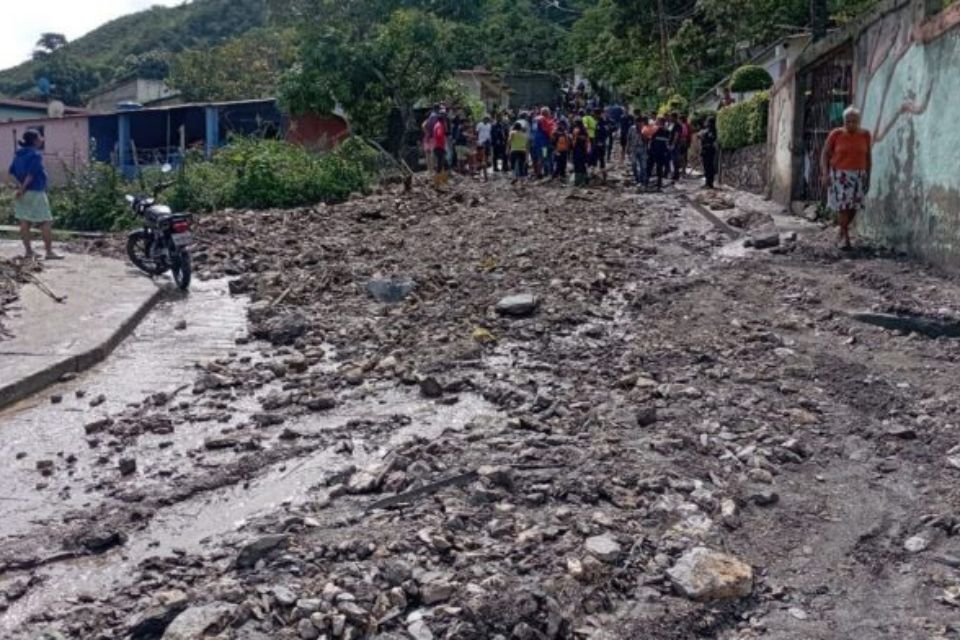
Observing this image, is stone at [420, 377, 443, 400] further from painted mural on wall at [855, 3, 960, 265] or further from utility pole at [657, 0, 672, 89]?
utility pole at [657, 0, 672, 89]

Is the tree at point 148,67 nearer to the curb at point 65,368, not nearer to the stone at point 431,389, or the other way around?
the curb at point 65,368

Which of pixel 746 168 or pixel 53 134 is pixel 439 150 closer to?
pixel 746 168

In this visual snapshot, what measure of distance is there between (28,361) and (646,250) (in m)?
6.67

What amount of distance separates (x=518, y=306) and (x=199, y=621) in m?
5.58

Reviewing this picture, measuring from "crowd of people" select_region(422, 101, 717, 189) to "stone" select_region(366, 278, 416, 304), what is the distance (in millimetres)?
9303

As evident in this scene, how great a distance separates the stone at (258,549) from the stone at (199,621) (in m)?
0.38

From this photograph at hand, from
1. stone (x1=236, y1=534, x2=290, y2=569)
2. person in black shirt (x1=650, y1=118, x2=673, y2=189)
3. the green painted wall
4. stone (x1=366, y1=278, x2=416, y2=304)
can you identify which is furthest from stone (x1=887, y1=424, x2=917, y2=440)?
the green painted wall

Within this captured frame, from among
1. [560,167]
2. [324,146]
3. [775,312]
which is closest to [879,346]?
[775,312]

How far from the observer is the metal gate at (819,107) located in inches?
544

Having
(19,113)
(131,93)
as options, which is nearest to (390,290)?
(19,113)

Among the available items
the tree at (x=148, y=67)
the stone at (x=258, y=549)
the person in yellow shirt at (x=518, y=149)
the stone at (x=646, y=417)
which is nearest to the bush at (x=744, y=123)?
the person in yellow shirt at (x=518, y=149)

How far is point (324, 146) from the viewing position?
27484 mm

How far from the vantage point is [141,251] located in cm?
1220

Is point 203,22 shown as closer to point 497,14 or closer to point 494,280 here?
point 497,14
